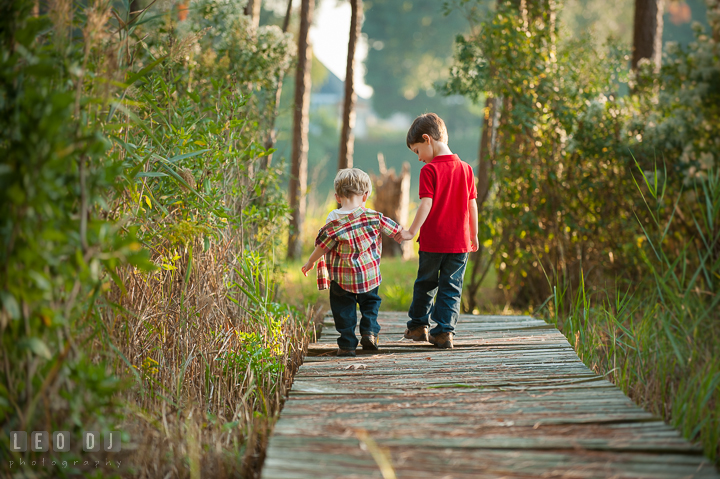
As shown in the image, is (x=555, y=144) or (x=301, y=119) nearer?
(x=555, y=144)

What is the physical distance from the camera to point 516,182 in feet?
17.0

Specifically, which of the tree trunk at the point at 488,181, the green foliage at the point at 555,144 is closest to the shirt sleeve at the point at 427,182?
the green foliage at the point at 555,144

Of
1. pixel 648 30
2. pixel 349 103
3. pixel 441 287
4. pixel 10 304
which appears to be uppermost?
pixel 648 30

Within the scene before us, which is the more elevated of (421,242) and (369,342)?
(421,242)

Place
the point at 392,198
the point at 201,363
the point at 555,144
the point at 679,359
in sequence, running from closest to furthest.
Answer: the point at 679,359 < the point at 201,363 < the point at 555,144 < the point at 392,198

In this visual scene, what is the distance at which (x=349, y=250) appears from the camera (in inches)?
120

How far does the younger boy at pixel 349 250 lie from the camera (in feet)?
9.91

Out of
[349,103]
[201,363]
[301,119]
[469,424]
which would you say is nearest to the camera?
[469,424]

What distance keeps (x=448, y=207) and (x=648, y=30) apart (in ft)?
18.0

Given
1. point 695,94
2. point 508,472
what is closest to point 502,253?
point 695,94

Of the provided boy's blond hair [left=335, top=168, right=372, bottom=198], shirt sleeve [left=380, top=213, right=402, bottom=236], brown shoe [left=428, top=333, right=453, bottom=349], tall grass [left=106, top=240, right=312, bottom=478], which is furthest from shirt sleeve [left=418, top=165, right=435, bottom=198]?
tall grass [left=106, top=240, right=312, bottom=478]

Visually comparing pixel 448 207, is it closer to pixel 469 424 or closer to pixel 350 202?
pixel 350 202

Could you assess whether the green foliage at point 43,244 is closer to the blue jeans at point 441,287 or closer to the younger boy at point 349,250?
the younger boy at point 349,250

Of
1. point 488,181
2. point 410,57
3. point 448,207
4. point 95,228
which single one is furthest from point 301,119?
point 410,57
